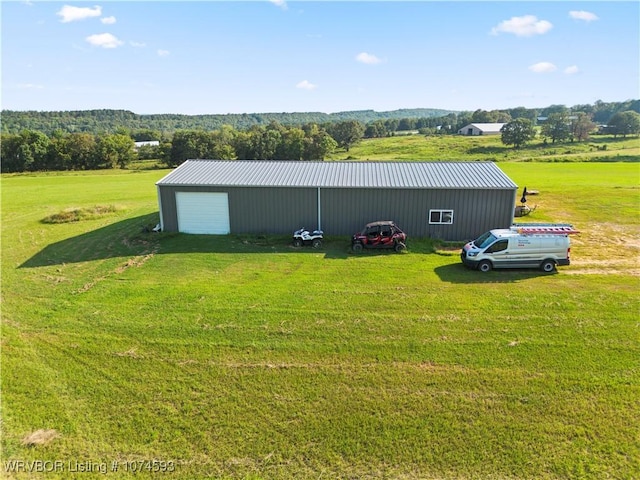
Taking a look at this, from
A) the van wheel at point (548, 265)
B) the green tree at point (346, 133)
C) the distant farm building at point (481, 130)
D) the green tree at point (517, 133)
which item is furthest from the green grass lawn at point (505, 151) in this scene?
the van wheel at point (548, 265)

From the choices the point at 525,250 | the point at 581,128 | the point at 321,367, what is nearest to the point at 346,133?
the point at 581,128

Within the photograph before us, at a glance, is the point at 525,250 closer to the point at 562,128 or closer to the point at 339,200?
the point at 339,200

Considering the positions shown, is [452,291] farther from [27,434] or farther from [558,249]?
[27,434]

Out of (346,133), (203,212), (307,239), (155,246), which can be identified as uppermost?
(346,133)

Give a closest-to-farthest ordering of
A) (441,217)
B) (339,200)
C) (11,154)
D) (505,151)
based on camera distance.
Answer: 1. (441,217)
2. (339,200)
3. (11,154)
4. (505,151)

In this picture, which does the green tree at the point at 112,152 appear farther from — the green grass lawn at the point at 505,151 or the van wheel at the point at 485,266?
the van wheel at the point at 485,266

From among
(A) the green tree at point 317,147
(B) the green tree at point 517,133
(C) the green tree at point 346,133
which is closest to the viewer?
(A) the green tree at point 317,147

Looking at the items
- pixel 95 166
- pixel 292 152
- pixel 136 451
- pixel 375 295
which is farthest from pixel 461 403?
pixel 95 166
